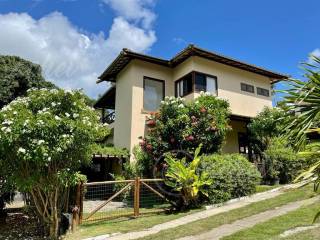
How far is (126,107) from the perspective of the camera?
20500 mm

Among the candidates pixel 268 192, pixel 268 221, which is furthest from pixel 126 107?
pixel 268 221

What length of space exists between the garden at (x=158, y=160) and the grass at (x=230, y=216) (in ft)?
0.11

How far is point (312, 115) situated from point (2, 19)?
17.9m

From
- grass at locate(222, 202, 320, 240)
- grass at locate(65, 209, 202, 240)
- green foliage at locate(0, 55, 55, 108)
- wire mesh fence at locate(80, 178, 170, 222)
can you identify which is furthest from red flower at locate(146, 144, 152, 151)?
green foliage at locate(0, 55, 55, 108)

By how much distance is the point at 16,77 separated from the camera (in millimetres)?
21484

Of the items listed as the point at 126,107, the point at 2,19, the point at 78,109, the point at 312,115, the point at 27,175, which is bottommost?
the point at 27,175

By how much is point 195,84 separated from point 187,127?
433cm

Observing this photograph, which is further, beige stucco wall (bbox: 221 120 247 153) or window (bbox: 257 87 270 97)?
window (bbox: 257 87 270 97)

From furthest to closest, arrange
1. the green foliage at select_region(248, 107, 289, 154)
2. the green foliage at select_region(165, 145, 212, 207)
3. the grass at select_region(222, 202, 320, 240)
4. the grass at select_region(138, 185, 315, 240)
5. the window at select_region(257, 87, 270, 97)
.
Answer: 1. the window at select_region(257, 87, 270, 97)
2. the green foliage at select_region(248, 107, 289, 154)
3. the green foliage at select_region(165, 145, 212, 207)
4. the grass at select_region(138, 185, 315, 240)
5. the grass at select_region(222, 202, 320, 240)

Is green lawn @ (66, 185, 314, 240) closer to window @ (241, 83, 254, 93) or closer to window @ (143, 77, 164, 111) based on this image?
window @ (143, 77, 164, 111)

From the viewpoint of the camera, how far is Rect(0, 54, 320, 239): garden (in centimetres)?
594

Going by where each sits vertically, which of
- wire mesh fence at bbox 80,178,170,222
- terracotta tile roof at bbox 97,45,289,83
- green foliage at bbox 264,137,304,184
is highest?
terracotta tile roof at bbox 97,45,289,83

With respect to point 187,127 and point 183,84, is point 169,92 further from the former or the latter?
Answer: point 187,127

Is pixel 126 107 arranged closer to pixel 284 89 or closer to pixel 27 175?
pixel 27 175
